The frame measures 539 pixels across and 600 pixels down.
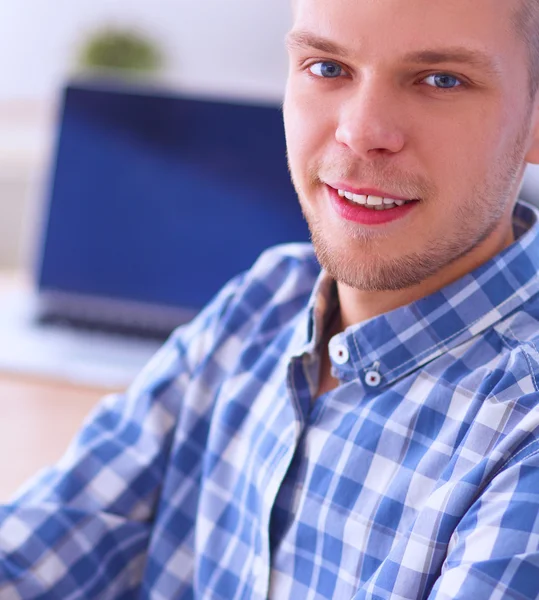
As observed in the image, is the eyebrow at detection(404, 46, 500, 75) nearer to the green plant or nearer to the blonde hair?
the blonde hair

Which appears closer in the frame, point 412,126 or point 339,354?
point 412,126

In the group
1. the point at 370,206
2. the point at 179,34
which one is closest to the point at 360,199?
the point at 370,206

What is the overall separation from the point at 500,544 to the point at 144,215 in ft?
3.70

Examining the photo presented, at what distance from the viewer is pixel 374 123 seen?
2.58 feet

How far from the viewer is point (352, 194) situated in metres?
0.84

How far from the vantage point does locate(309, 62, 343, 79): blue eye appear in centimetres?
85

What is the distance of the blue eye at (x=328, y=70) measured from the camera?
0.85 metres

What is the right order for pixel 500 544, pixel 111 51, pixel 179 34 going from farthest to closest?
1. pixel 179 34
2. pixel 111 51
3. pixel 500 544

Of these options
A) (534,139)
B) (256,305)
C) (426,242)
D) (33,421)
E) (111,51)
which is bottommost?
(33,421)

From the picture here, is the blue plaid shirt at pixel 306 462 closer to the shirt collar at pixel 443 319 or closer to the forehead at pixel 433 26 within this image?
the shirt collar at pixel 443 319

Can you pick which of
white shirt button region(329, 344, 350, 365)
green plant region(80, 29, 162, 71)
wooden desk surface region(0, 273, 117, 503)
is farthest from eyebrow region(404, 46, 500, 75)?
green plant region(80, 29, 162, 71)

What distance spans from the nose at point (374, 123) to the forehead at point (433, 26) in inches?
1.3

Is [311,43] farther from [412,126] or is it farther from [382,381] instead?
[382,381]

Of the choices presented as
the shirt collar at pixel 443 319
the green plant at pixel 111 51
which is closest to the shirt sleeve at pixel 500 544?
the shirt collar at pixel 443 319
